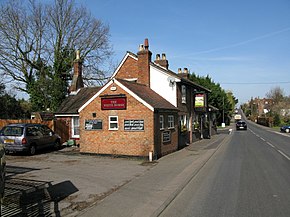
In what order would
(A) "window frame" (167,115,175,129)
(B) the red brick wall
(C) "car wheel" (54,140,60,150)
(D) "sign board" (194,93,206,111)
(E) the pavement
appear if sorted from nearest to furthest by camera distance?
(E) the pavement, (B) the red brick wall, (A) "window frame" (167,115,175,129), (C) "car wheel" (54,140,60,150), (D) "sign board" (194,93,206,111)

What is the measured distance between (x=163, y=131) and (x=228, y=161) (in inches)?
159

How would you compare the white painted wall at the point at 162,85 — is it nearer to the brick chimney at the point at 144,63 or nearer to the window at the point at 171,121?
the brick chimney at the point at 144,63

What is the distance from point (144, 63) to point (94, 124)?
21.8 feet

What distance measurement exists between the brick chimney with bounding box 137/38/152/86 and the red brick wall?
514 cm

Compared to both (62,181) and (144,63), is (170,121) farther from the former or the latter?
(62,181)

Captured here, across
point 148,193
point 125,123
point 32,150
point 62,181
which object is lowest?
point 148,193

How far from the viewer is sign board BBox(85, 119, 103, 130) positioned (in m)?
17.2

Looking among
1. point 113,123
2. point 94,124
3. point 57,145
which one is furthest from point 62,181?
point 57,145

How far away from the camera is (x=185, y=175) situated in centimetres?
1148

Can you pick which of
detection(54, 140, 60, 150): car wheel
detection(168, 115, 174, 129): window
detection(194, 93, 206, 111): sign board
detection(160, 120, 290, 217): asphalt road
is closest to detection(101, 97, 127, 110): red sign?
detection(168, 115, 174, 129): window

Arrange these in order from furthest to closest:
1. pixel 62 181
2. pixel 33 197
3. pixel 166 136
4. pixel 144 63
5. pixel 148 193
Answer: pixel 144 63
pixel 166 136
pixel 62 181
pixel 148 193
pixel 33 197

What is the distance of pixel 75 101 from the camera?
952 inches

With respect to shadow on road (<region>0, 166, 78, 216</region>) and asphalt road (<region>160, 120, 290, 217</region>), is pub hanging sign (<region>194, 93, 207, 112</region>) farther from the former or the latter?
shadow on road (<region>0, 166, 78, 216</region>)

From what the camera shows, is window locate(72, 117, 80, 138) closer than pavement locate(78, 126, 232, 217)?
No
